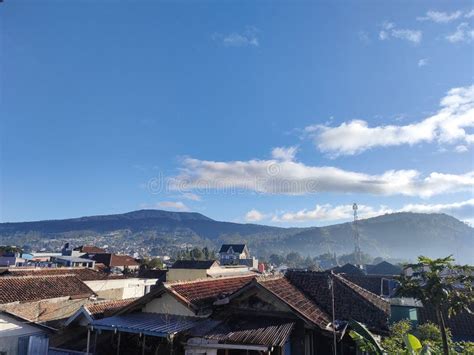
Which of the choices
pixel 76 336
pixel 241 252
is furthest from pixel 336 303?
pixel 241 252

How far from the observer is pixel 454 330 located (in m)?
22.3

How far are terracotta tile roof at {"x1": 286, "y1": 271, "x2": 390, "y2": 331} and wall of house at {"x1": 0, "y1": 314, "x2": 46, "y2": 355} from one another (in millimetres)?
13757

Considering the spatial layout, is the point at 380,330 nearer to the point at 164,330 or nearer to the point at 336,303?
the point at 336,303

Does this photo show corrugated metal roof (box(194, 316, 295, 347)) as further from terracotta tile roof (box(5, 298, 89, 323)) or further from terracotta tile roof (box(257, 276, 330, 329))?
terracotta tile roof (box(5, 298, 89, 323))

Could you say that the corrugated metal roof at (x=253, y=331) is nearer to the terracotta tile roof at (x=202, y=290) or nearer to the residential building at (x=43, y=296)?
the terracotta tile roof at (x=202, y=290)

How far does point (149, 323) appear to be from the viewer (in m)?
12.8

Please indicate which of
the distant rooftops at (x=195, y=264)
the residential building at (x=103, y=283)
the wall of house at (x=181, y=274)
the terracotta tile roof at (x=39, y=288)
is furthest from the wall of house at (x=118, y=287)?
the distant rooftops at (x=195, y=264)

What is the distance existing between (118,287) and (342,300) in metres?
23.6

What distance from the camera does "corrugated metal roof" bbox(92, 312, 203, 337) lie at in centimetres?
1182

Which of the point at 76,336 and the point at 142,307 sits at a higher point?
the point at 142,307

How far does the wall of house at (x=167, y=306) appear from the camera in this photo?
44.9ft

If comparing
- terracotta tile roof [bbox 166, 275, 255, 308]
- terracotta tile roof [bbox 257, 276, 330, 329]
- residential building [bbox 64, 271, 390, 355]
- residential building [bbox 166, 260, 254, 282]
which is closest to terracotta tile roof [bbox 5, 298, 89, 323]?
residential building [bbox 64, 271, 390, 355]

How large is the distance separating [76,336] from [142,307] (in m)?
5.59

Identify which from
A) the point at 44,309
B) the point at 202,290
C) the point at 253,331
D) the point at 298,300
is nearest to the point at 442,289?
the point at 298,300
